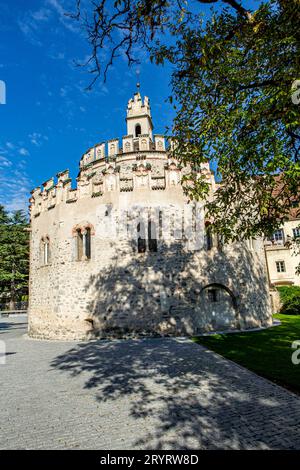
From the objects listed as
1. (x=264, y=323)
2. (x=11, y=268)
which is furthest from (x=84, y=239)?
(x=11, y=268)

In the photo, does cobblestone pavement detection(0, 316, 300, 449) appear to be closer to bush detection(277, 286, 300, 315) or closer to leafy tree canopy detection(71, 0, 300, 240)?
leafy tree canopy detection(71, 0, 300, 240)

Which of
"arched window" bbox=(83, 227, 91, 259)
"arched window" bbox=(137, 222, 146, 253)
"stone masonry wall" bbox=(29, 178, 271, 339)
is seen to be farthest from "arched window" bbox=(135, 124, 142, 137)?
"arched window" bbox=(137, 222, 146, 253)

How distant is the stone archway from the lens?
15.0m

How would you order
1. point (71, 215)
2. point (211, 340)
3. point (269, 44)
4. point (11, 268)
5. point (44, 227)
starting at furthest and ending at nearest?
point (11, 268) < point (44, 227) < point (71, 215) < point (211, 340) < point (269, 44)

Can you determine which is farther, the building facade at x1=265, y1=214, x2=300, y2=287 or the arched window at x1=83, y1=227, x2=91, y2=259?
the building facade at x1=265, y1=214, x2=300, y2=287

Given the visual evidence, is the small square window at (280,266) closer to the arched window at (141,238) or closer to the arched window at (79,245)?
the arched window at (141,238)

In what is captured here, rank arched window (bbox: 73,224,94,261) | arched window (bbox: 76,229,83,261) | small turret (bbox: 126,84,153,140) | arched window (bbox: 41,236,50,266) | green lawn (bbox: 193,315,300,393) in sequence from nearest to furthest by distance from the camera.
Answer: green lawn (bbox: 193,315,300,393), arched window (bbox: 73,224,94,261), arched window (bbox: 76,229,83,261), arched window (bbox: 41,236,50,266), small turret (bbox: 126,84,153,140)

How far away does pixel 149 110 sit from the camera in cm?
2698

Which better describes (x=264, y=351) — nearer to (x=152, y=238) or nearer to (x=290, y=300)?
(x=152, y=238)

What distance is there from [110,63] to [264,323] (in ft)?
53.5

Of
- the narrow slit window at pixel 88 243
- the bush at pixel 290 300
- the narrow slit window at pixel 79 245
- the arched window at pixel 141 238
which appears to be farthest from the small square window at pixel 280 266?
the narrow slit window at pixel 79 245

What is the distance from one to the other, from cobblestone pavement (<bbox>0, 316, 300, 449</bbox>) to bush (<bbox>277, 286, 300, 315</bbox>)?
60.9 ft

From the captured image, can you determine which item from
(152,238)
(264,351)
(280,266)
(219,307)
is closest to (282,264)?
(280,266)
